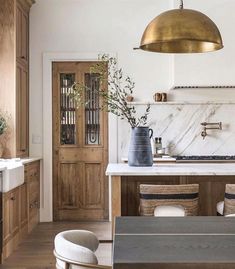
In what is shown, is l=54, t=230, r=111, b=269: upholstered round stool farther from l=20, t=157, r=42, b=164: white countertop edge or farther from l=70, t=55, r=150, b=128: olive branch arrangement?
l=20, t=157, r=42, b=164: white countertop edge

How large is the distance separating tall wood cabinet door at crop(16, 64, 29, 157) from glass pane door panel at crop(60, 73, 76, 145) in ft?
1.61

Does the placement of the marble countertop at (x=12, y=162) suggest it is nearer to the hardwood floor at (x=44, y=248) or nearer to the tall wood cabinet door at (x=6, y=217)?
the tall wood cabinet door at (x=6, y=217)

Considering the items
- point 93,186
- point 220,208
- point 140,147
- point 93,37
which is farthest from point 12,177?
point 93,37

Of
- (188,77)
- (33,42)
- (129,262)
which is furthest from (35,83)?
(129,262)

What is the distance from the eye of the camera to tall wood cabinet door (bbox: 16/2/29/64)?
545 cm

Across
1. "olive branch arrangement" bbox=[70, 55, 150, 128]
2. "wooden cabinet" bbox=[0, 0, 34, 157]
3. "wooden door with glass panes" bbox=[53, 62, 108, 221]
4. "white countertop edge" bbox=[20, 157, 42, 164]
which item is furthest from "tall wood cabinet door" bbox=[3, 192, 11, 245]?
"wooden door with glass panes" bbox=[53, 62, 108, 221]

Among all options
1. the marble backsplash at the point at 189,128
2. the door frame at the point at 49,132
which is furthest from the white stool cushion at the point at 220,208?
the door frame at the point at 49,132

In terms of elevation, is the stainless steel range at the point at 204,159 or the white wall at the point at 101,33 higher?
the white wall at the point at 101,33

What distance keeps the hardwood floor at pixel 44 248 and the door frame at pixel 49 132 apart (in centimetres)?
32

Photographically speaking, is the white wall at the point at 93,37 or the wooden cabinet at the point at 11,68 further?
the white wall at the point at 93,37

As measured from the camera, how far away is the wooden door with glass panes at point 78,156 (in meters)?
6.20

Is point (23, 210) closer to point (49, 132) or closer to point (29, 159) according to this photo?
point (29, 159)

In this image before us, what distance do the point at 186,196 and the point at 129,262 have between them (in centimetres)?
148

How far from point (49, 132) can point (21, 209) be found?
1518mm
